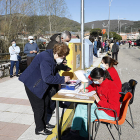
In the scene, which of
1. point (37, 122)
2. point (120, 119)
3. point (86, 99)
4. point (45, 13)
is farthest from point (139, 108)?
point (45, 13)

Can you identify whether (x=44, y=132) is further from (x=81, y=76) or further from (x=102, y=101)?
(x=81, y=76)

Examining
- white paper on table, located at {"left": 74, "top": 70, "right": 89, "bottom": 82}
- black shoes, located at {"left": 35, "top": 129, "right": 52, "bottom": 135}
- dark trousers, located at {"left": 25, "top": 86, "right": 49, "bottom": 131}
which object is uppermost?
white paper on table, located at {"left": 74, "top": 70, "right": 89, "bottom": 82}

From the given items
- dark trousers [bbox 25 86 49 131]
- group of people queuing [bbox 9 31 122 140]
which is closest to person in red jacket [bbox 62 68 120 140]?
group of people queuing [bbox 9 31 122 140]

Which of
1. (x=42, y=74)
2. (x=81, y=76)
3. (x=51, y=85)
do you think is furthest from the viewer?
(x=81, y=76)

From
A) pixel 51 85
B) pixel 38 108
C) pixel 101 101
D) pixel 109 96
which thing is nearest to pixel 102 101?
pixel 101 101

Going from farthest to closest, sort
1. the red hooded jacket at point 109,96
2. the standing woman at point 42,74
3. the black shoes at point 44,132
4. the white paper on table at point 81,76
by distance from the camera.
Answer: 1. the white paper on table at point 81,76
2. the black shoes at point 44,132
3. the red hooded jacket at point 109,96
4. the standing woman at point 42,74

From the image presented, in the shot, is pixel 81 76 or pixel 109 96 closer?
pixel 109 96

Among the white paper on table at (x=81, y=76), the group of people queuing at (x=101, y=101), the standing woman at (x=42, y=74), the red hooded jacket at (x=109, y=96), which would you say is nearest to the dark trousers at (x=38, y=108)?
the standing woman at (x=42, y=74)

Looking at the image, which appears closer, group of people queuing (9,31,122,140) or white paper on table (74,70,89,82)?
group of people queuing (9,31,122,140)

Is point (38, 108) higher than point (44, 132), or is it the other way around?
point (38, 108)

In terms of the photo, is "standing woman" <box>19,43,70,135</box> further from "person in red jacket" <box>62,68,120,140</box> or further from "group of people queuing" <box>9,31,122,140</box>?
"person in red jacket" <box>62,68,120,140</box>

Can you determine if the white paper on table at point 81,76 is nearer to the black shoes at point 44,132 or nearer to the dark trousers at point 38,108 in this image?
the dark trousers at point 38,108

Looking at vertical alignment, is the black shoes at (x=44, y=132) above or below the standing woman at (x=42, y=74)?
below

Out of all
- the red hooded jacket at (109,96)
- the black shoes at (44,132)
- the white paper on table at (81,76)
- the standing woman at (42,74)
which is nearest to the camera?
the standing woman at (42,74)
